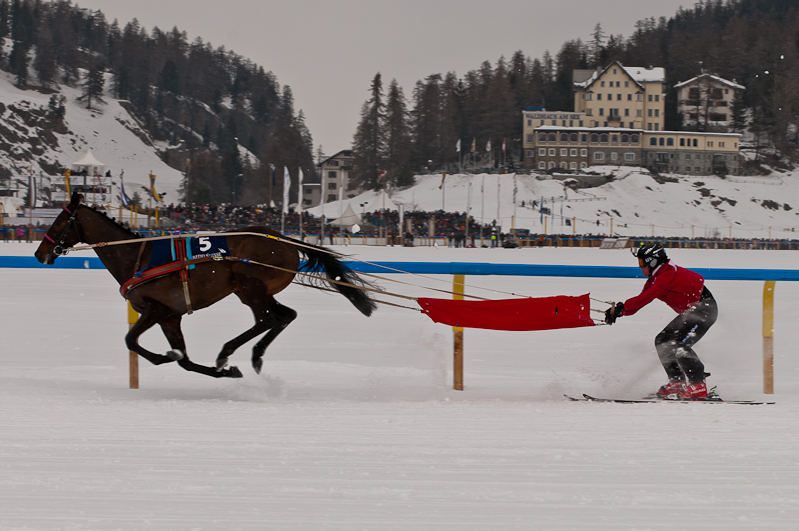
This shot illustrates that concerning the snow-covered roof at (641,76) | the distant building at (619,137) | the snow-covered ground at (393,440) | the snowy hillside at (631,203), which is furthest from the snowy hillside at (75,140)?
the snow-covered ground at (393,440)

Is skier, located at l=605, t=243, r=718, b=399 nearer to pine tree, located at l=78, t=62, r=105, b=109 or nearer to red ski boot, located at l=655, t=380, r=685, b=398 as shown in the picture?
red ski boot, located at l=655, t=380, r=685, b=398

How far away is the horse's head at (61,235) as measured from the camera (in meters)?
6.12

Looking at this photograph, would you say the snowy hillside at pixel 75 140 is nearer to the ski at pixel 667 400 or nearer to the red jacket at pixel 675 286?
the ski at pixel 667 400

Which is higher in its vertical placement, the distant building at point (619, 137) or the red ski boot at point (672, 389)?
the distant building at point (619, 137)

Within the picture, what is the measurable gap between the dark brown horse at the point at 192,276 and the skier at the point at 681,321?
261 cm

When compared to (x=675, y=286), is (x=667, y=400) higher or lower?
lower

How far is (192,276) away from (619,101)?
357 feet

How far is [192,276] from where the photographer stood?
19.6 ft

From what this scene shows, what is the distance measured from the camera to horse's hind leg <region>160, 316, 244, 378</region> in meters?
5.84

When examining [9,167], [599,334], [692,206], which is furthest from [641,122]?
[599,334]

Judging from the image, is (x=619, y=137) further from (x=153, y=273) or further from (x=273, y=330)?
(x=153, y=273)

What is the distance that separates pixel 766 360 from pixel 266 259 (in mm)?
4428

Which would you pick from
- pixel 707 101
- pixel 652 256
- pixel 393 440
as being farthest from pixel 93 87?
pixel 393 440

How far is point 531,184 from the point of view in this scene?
87375 millimetres
